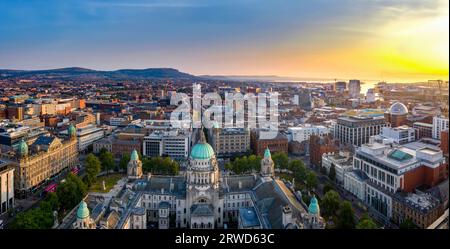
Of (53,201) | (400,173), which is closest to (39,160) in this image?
(53,201)

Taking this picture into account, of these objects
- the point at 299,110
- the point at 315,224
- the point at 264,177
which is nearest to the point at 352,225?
the point at 315,224

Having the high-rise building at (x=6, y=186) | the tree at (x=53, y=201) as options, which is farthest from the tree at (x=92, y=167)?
the tree at (x=53, y=201)

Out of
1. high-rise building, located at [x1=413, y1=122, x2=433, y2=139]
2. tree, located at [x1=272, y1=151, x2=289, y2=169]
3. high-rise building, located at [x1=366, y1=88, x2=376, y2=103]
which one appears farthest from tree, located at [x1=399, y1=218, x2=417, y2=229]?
high-rise building, located at [x1=366, y1=88, x2=376, y2=103]

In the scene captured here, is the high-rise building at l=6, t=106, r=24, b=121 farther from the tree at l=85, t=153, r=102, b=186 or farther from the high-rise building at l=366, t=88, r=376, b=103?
the high-rise building at l=366, t=88, r=376, b=103

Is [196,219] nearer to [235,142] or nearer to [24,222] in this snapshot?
[24,222]

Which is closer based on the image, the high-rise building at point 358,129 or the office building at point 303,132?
the high-rise building at point 358,129

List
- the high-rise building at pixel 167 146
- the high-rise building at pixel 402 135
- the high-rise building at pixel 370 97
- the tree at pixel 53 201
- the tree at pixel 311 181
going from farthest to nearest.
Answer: the high-rise building at pixel 370 97, the high-rise building at pixel 167 146, the high-rise building at pixel 402 135, the tree at pixel 311 181, the tree at pixel 53 201

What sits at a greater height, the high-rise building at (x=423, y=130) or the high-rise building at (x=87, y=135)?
the high-rise building at (x=423, y=130)

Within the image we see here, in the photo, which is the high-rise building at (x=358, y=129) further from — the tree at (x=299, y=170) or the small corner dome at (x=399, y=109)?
the tree at (x=299, y=170)
